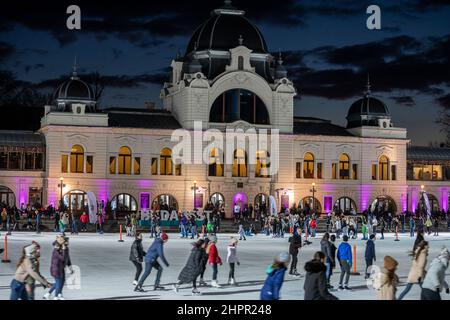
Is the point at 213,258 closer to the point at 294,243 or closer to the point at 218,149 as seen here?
the point at 294,243

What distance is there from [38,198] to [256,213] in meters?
17.2

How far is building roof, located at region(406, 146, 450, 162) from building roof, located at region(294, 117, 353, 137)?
707 centimetres

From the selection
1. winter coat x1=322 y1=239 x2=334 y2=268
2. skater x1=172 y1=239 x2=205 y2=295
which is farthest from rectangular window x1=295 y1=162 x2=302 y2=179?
skater x1=172 y1=239 x2=205 y2=295

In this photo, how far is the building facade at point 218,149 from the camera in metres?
74.6

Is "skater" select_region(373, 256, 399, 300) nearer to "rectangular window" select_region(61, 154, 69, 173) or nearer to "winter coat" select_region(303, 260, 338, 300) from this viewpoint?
"winter coat" select_region(303, 260, 338, 300)

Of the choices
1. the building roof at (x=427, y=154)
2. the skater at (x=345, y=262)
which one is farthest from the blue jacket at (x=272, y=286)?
the building roof at (x=427, y=154)

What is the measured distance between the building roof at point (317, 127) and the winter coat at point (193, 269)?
57025 millimetres

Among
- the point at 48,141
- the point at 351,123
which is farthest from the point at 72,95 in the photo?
the point at 351,123

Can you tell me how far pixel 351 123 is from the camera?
282 feet

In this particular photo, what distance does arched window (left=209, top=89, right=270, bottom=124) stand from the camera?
78625 mm

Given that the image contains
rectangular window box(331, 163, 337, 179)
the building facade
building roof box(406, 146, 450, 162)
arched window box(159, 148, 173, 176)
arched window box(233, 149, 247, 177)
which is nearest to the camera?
the building facade

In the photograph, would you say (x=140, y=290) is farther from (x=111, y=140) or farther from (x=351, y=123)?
(x=351, y=123)

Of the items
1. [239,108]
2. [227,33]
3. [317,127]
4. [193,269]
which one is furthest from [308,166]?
[193,269]

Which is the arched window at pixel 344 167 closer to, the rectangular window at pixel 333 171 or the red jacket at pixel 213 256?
the rectangular window at pixel 333 171
